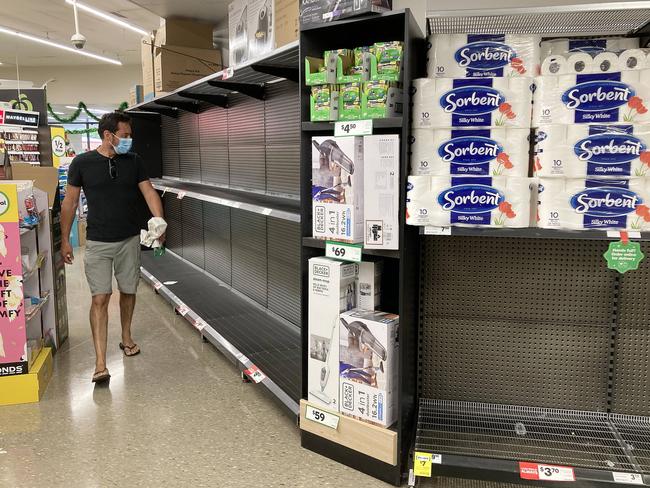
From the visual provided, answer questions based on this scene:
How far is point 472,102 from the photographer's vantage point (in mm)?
2250

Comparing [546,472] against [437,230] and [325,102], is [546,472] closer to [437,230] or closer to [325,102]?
[437,230]

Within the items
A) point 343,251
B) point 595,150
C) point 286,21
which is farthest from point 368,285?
point 286,21

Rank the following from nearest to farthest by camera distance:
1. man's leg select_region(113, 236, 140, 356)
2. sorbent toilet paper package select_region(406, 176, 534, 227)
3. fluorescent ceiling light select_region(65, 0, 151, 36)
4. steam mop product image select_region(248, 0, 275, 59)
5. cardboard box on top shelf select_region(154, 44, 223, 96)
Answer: sorbent toilet paper package select_region(406, 176, 534, 227)
steam mop product image select_region(248, 0, 275, 59)
man's leg select_region(113, 236, 140, 356)
cardboard box on top shelf select_region(154, 44, 223, 96)
fluorescent ceiling light select_region(65, 0, 151, 36)

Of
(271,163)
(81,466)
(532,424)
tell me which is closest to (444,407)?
(532,424)

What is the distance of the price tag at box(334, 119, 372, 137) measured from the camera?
2.33 meters

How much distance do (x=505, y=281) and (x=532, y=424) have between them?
67cm

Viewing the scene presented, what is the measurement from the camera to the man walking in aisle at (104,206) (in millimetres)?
3703

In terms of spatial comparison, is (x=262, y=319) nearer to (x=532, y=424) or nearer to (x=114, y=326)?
(x=114, y=326)

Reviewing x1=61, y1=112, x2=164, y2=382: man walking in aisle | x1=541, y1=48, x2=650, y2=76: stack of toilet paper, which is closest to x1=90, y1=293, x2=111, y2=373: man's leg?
x1=61, y1=112, x2=164, y2=382: man walking in aisle

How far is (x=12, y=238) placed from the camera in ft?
11.0

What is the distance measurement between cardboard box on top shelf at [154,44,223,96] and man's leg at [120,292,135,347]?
7.14 ft

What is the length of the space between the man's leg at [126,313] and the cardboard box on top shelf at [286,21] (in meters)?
2.11

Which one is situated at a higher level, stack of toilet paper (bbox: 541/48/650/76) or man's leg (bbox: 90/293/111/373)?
stack of toilet paper (bbox: 541/48/650/76)

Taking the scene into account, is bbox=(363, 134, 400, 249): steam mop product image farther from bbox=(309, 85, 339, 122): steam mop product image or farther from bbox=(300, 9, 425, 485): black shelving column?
bbox=(309, 85, 339, 122): steam mop product image
